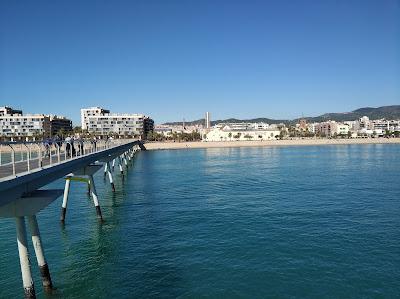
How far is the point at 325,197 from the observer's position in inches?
1563

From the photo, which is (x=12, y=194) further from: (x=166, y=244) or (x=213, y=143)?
(x=213, y=143)

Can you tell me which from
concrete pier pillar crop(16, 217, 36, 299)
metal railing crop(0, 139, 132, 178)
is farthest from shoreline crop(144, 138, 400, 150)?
concrete pier pillar crop(16, 217, 36, 299)

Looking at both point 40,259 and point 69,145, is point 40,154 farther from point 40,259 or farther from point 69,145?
point 69,145

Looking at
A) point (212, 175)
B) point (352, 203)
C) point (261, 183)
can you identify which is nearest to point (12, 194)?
point (352, 203)

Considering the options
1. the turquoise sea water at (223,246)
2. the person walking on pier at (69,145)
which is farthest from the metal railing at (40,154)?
the turquoise sea water at (223,246)

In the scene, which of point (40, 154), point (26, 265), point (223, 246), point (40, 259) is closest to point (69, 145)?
point (40, 154)

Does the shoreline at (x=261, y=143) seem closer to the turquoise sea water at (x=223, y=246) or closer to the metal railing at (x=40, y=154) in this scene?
the metal railing at (x=40, y=154)

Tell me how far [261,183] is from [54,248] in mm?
32943

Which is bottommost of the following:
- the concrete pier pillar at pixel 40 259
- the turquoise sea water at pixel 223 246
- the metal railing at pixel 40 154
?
the turquoise sea water at pixel 223 246

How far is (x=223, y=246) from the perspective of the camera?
2352 cm

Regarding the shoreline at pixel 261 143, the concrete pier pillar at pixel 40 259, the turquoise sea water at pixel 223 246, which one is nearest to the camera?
the concrete pier pillar at pixel 40 259

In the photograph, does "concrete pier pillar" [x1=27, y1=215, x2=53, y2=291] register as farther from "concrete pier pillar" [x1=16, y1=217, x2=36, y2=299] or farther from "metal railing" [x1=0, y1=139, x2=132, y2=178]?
"metal railing" [x1=0, y1=139, x2=132, y2=178]

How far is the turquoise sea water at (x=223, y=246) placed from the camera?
17.7 m

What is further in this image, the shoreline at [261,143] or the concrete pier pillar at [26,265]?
the shoreline at [261,143]
